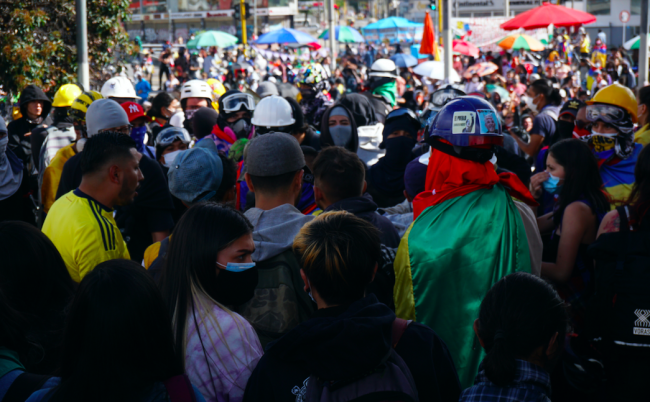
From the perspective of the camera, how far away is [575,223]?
12.0ft

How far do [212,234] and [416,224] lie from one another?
3.67 feet

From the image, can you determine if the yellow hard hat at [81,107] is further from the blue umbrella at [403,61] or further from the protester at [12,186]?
the blue umbrella at [403,61]

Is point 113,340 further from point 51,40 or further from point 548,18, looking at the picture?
point 548,18

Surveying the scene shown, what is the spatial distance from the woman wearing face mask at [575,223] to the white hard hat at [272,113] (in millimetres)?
2537

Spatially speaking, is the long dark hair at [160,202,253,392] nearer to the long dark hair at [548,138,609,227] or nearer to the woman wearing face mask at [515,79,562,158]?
the long dark hair at [548,138,609,227]

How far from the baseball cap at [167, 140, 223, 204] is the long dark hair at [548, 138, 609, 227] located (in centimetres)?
201

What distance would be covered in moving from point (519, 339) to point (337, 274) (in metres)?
0.67

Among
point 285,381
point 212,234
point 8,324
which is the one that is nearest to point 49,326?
point 8,324

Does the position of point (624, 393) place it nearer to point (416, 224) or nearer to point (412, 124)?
point (416, 224)

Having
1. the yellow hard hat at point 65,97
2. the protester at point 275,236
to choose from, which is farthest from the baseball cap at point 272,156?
the yellow hard hat at point 65,97

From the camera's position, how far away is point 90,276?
1.78 m

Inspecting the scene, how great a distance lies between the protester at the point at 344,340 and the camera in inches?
73.8

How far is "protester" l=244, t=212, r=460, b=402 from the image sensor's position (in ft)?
6.15

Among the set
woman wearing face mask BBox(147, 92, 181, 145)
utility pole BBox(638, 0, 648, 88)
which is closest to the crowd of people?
woman wearing face mask BBox(147, 92, 181, 145)
